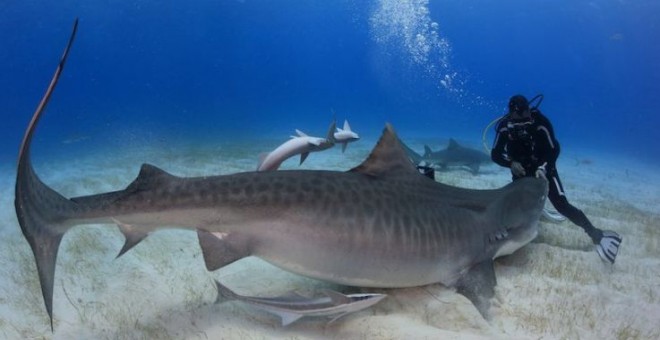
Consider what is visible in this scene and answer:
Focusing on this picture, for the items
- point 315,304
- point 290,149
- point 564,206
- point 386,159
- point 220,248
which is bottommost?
point 315,304

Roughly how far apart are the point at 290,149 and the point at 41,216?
11.8 feet

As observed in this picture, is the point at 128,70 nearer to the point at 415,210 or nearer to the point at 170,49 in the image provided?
the point at 170,49

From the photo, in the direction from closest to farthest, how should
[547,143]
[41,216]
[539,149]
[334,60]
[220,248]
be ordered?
[41,216], [220,248], [547,143], [539,149], [334,60]

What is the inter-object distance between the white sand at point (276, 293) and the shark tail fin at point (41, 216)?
2.85ft

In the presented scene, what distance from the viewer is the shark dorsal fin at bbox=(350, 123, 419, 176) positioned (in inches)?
166

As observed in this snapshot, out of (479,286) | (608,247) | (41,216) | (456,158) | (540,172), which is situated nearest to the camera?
(41,216)

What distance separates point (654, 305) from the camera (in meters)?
4.32

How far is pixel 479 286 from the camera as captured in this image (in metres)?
4.00

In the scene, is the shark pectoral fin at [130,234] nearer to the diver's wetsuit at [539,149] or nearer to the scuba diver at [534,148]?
the scuba diver at [534,148]

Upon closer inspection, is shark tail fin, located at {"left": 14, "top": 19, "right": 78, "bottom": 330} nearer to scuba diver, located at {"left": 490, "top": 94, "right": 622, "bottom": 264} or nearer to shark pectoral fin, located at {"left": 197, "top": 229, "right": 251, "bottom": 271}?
shark pectoral fin, located at {"left": 197, "top": 229, "right": 251, "bottom": 271}

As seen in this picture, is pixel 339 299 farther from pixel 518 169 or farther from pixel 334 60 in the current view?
pixel 334 60

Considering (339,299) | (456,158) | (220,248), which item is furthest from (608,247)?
(456,158)

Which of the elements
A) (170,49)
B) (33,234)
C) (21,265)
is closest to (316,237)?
(33,234)

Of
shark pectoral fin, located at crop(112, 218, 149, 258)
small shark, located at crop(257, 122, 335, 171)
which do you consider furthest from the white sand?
small shark, located at crop(257, 122, 335, 171)
